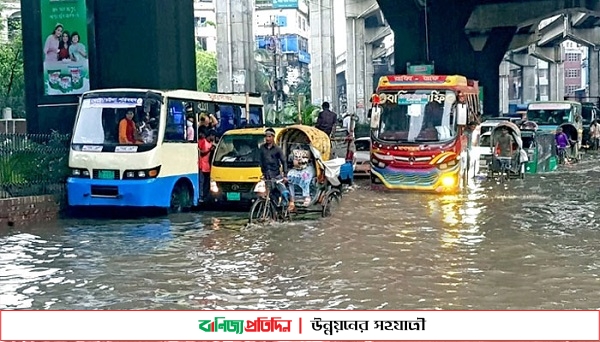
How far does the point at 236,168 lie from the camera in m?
17.5

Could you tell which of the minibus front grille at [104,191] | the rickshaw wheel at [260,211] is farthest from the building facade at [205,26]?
the rickshaw wheel at [260,211]

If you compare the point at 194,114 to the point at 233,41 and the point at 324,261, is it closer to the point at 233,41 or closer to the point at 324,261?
the point at 324,261

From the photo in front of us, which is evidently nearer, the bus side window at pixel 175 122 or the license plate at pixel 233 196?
the bus side window at pixel 175 122

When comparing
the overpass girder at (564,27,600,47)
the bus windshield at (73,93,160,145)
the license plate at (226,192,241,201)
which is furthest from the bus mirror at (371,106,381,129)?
the overpass girder at (564,27,600,47)

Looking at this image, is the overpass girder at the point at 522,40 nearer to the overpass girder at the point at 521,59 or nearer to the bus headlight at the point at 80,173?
the overpass girder at the point at 521,59

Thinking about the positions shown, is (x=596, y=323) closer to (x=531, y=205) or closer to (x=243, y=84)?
(x=531, y=205)

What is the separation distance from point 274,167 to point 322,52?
45.8m

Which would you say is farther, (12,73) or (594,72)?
(594,72)

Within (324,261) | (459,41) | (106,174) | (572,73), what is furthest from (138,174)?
(572,73)

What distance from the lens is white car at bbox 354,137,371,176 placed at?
26031mm

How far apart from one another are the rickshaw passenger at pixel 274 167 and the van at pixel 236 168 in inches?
66.6

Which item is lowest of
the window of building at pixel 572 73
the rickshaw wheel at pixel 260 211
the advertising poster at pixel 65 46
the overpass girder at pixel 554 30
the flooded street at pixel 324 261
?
the flooded street at pixel 324 261

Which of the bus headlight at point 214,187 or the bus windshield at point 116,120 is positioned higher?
the bus windshield at point 116,120

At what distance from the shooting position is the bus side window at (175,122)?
16844mm
